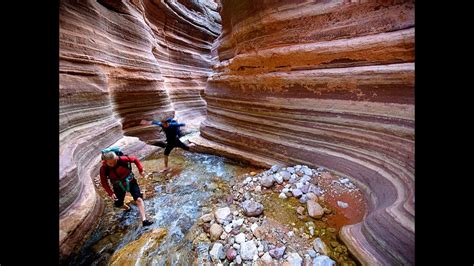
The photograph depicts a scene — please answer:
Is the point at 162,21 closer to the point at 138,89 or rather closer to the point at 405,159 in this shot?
the point at 138,89

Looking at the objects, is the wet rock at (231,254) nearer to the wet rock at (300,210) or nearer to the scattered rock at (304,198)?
the wet rock at (300,210)

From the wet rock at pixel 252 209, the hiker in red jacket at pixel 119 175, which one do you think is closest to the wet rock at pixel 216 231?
the wet rock at pixel 252 209

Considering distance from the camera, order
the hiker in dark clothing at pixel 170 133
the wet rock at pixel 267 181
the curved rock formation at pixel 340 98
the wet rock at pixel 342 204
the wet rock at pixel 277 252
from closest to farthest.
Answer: the wet rock at pixel 277 252 < the curved rock formation at pixel 340 98 < the wet rock at pixel 342 204 < the wet rock at pixel 267 181 < the hiker in dark clothing at pixel 170 133

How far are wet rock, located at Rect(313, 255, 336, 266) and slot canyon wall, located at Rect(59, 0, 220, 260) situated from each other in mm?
2382

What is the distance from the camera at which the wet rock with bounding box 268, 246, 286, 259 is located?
85.9 inches

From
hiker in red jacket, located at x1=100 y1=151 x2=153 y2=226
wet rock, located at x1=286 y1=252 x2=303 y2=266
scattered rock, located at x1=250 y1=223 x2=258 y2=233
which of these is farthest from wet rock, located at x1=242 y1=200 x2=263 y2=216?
hiker in red jacket, located at x1=100 y1=151 x2=153 y2=226

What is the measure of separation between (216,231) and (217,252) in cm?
31

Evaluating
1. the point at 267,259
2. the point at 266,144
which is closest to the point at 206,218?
the point at 267,259

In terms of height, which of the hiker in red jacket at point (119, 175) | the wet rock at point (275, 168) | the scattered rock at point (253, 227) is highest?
the hiker in red jacket at point (119, 175)

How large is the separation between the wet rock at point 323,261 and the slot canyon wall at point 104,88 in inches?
93.8

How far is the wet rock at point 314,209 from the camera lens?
272 cm

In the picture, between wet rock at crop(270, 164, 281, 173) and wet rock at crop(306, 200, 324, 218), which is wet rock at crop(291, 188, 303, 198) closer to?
wet rock at crop(306, 200, 324, 218)
